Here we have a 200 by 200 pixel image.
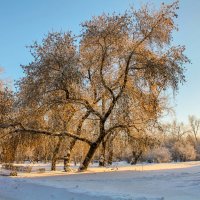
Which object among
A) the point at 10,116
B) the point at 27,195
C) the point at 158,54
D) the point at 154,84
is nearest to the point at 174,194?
the point at 27,195

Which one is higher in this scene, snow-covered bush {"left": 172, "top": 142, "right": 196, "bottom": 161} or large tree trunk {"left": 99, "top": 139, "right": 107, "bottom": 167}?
snow-covered bush {"left": 172, "top": 142, "right": 196, "bottom": 161}

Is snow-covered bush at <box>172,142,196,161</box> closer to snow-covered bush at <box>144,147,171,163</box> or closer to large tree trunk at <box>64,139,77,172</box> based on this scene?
snow-covered bush at <box>144,147,171,163</box>

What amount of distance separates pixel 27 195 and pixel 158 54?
43.9 ft

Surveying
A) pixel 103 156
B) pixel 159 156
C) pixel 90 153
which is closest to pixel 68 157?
pixel 103 156

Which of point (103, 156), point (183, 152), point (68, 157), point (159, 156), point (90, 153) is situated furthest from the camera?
point (183, 152)

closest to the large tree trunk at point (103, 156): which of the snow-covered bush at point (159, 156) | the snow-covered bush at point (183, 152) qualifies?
the snow-covered bush at point (159, 156)

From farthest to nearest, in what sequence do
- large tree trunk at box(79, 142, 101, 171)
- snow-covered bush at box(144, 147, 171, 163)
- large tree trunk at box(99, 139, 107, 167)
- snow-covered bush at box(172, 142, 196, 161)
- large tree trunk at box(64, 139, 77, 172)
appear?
snow-covered bush at box(172, 142, 196, 161) → snow-covered bush at box(144, 147, 171, 163) → large tree trunk at box(64, 139, 77, 172) → large tree trunk at box(99, 139, 107, 167) → large tree trunk at box(79, 142, 101, 171)

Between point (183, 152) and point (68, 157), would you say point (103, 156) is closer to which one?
point (68, 157)

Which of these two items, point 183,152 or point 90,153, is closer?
point 90,153

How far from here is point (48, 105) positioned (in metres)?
24.2

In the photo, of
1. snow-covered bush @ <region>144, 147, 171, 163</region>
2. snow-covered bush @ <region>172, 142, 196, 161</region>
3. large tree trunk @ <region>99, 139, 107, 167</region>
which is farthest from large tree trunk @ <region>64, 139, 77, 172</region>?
snow-covered bush @ <region>172, 142, 196, 161</region>

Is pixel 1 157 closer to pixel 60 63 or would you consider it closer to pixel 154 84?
pixel 60 63

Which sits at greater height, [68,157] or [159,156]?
[159,156]

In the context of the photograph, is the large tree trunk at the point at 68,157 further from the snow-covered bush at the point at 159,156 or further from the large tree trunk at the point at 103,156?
the snow-covered bush at the point at 159,156
